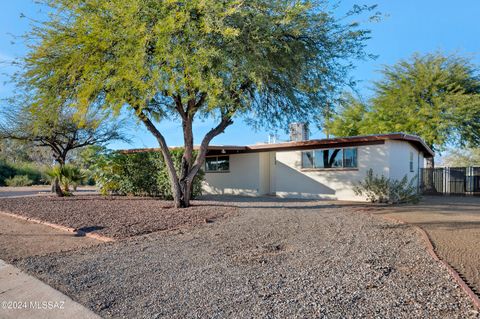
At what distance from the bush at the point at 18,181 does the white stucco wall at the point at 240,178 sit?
752 inches

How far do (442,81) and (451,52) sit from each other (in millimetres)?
2335

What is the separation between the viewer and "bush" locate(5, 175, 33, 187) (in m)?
29.8

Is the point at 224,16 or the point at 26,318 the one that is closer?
the point at 26,318

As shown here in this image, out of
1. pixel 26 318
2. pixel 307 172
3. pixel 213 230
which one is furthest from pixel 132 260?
pixel 307 172

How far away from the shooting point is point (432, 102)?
78.2 ft

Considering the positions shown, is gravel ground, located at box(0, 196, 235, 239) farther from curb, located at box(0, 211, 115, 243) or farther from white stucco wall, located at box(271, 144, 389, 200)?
white stucco wall, located at box(271, 144, 389, 200)

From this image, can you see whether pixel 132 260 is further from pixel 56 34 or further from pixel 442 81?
pixel 442 81

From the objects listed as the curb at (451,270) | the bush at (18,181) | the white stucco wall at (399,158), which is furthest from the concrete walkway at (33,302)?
the bush at (18,181)

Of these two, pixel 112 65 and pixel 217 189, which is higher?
pixel 112 65

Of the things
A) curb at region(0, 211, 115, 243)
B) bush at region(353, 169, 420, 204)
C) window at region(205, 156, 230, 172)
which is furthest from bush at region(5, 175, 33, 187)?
bush at region(353, 169, 420, 204)

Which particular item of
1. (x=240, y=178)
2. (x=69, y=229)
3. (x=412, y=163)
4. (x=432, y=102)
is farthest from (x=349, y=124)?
(x=69, y=229)

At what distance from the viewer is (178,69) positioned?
903 cm

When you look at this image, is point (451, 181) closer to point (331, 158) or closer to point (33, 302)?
point (331, 158)

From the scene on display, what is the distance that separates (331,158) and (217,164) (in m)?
7.24
